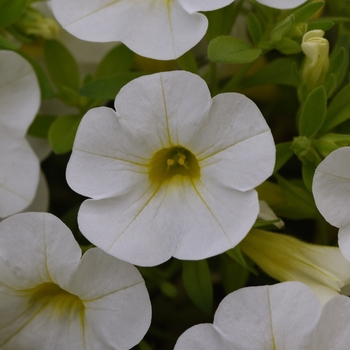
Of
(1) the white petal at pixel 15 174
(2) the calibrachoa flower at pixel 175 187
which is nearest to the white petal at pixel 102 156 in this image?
(2) the calibrachoa flower at pixel 175 187

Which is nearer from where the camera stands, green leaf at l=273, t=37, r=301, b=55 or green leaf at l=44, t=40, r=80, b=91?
green leaf at l=273, t=37, r=301, b=55

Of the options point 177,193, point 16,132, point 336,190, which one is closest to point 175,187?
point 177,193

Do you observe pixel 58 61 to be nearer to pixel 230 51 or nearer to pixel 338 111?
pixel 230 51

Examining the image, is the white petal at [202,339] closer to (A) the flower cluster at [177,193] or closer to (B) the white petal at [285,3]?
(A) the flower cluster at [177,193]

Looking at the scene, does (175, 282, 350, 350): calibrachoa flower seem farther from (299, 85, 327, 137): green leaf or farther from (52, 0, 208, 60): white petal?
(52, 0, 208, 60): white petal

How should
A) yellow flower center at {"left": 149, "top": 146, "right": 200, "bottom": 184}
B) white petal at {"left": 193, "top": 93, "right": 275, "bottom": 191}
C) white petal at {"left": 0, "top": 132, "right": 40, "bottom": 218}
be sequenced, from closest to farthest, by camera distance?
white petal at {"left": 193, "top": 93, "right": 275, "bottom": 191} < yellow flower center at {"left": 149, "top": 146, "right": 200, "bottom": 184} < white petal at {"left": 0, "top": 132, "right": 40, "bottom": 218}

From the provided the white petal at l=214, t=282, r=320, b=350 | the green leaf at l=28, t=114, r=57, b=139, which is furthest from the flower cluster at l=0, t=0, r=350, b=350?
the green leaf at l=28, t=114, r=57, b=139
